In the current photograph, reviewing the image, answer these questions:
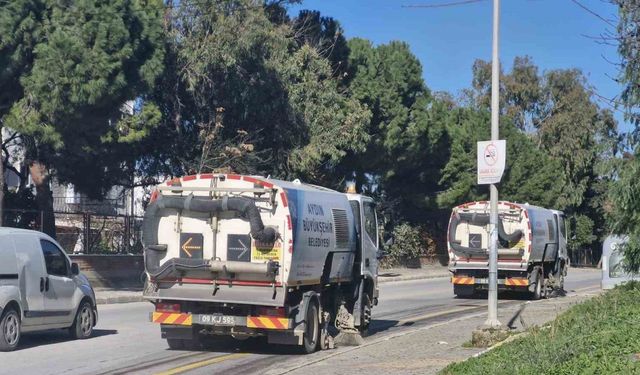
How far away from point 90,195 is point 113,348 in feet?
53.8

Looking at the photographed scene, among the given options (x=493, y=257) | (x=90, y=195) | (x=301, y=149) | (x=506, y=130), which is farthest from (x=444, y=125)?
(x=493, y=257)

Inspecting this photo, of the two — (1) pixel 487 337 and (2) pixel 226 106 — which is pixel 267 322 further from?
(2) pixel 226 106

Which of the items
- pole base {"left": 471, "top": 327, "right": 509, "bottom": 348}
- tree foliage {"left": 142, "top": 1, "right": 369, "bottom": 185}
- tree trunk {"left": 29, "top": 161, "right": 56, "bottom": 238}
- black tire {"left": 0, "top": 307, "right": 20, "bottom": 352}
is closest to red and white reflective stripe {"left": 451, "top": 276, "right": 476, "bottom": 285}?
tree foliage {"left": 142, "top": 1, "right": 369, "bottom": 185}

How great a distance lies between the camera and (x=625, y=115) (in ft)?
48.1

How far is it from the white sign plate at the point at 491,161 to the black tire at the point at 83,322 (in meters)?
7.38

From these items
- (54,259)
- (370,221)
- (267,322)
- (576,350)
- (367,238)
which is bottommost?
(267,322)

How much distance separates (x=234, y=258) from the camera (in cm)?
1391

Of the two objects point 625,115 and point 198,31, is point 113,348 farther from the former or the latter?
point 198,31

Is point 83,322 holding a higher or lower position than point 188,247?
lower

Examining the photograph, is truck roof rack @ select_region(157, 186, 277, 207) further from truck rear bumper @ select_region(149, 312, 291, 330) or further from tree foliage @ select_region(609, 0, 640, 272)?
tree foliage @ select_region(609, 0, 640, 272)

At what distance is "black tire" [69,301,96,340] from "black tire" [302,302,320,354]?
13.9 feet

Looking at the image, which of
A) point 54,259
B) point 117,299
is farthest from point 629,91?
point 117,299

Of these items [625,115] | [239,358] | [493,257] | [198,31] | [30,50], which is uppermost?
[198,31]

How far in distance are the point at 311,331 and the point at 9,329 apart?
185 inches
